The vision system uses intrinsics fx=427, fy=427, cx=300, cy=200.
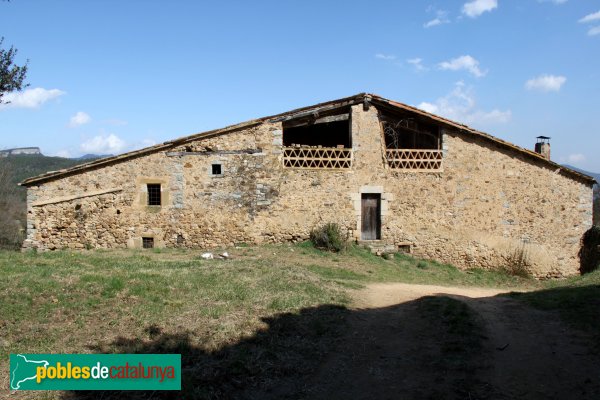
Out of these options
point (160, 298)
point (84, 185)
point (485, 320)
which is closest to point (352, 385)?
point (485, 320)

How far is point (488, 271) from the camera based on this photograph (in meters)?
15.0

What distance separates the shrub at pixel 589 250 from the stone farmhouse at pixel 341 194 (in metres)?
0.24

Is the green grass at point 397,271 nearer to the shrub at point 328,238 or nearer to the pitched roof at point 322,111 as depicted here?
the shrub at point 328,238

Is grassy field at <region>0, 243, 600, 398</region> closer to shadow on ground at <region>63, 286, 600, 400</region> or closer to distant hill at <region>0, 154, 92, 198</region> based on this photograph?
shadow on ground at <region>63, 286, 600, 400</region>

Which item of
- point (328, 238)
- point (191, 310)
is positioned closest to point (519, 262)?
point (328, 238)

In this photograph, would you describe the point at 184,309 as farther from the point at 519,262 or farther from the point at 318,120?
the point at 519,262

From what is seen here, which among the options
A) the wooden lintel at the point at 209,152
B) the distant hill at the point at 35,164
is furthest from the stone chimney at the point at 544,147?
the distant hill at the point at 35,164

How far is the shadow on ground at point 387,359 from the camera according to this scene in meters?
4.71

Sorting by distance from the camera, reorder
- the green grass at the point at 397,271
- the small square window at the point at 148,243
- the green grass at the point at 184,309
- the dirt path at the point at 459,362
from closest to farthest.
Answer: the dirt path at the point at 459,362, the green grass at the point at 184,309, the green grass at the point at 397,271, the small square window at the point at 148,243

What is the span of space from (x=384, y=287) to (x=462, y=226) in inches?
236

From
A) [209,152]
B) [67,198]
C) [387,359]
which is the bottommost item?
[387,359]

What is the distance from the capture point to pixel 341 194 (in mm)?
14805

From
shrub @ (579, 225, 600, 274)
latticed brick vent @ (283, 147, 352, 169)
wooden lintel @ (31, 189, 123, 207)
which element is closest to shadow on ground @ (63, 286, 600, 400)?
latticed brick vent @ (283, 147, 352, 169)

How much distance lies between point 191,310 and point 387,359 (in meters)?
3.34
